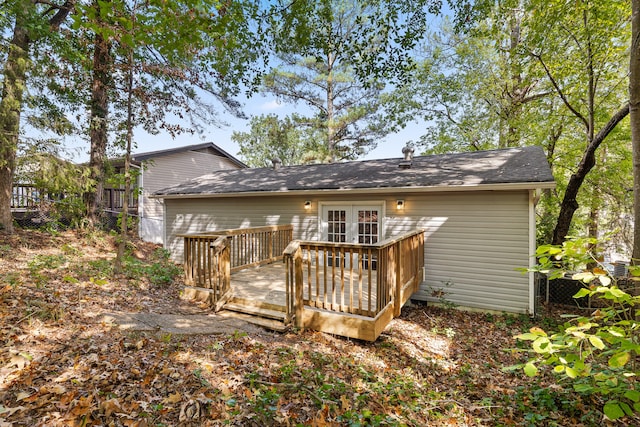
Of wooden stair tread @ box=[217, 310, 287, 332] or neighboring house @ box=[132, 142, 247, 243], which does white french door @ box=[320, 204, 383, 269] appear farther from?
neighboring house @ box=[132, 142, 247, 243]

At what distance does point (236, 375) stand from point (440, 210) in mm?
5395

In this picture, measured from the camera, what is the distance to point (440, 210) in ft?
22.0

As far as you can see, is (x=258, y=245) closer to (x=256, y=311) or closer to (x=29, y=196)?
(x=256, y=311)

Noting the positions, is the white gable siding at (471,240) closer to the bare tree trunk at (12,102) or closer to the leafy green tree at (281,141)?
the leafy green tree at (281,141)

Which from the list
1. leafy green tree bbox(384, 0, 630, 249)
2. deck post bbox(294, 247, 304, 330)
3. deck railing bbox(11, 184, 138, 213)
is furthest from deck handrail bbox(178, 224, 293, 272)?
leafy green tree bbox(384, 0, 630, 249)

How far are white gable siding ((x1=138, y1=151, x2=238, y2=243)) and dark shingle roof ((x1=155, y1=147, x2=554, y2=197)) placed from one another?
161 inches

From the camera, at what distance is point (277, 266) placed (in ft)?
25.0

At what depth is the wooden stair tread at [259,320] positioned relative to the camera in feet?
14.8

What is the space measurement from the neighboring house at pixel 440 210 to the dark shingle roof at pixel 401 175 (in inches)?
1.0

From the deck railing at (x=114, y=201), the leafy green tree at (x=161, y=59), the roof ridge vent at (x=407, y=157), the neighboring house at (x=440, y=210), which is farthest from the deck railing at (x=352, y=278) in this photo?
the deck railing at (x=114, y=201)

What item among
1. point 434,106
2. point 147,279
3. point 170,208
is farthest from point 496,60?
point 147,279

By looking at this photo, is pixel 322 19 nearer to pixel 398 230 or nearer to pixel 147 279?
pixel 398 230

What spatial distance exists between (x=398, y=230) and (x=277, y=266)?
3136 mm

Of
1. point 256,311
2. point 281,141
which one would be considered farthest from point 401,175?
point 281,141
